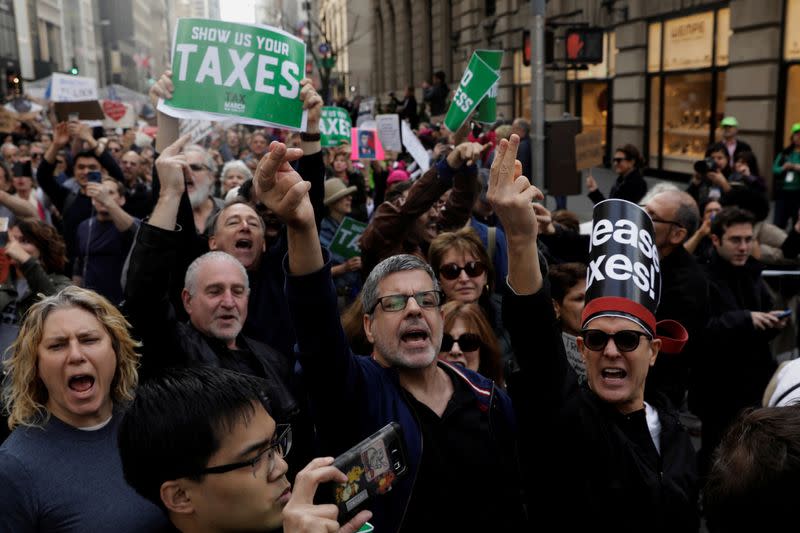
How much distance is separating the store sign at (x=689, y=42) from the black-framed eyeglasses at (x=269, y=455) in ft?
51.1

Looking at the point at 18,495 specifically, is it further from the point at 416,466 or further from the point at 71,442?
the point at 416,466

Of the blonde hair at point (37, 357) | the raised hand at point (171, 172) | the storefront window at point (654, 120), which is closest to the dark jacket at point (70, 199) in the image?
the raised hand at point (171, 172)

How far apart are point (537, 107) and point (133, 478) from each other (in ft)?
24.5

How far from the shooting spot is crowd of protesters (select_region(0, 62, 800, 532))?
5.88 feet

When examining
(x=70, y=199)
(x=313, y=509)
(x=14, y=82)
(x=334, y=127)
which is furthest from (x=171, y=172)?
(x=14, y=82)

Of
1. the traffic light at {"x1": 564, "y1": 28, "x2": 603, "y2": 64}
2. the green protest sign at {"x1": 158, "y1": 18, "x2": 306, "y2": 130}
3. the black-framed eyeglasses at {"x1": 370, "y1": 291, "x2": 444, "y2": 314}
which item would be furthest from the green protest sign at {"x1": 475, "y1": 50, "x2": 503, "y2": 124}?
the black-framed eyeglasses at {"x1": 370, "y1": 291, "x2": 444, "y2": 314}

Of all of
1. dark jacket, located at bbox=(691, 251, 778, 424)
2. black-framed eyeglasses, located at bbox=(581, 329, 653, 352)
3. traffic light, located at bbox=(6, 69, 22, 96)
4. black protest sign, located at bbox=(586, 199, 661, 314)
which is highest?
traffic light, located at bbox=(6, 69, 22, 96)

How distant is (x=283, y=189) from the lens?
2.34 meters

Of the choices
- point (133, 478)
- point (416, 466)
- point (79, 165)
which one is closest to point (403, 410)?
point (416, 466)

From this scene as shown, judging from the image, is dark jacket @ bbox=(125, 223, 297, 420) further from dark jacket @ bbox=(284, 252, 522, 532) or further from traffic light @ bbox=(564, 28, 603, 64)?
traffic light @ bbox=(564, 28, 603, 64)

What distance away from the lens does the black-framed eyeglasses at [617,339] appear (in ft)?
7.61

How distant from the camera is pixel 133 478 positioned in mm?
1806

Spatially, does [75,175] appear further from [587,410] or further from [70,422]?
[587,410]

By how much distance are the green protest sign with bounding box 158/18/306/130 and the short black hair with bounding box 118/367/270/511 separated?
200cm
